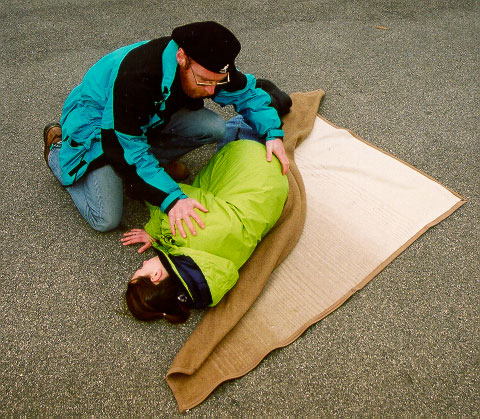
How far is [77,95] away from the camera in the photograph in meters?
1.29

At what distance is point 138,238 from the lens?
4.45ft

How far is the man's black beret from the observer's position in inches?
39.1

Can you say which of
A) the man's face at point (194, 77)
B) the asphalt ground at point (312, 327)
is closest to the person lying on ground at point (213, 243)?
the asphalt ground at point (312, 327)

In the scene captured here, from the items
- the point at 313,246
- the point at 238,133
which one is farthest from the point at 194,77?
the point at 313,246

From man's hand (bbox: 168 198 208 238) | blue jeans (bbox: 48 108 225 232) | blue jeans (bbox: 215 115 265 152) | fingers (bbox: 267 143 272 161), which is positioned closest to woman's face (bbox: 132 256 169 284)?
man's hand (bbox: 168 198 208 238)

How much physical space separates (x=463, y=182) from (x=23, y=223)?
1654 mm

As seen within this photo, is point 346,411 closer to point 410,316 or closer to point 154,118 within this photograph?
point 410,316

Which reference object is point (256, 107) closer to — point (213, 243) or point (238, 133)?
point (238, 133)

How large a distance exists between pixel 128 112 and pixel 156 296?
0.51 meters

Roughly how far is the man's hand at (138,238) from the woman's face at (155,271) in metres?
0.17

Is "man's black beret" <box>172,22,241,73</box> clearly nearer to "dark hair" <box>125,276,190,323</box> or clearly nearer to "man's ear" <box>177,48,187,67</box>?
"man's ear" <box>177,48,187,67</box>

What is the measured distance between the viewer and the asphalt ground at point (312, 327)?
1.06 meters

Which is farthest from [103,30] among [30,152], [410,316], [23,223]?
[410,316]

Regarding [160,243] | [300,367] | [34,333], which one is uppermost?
[160,243]
